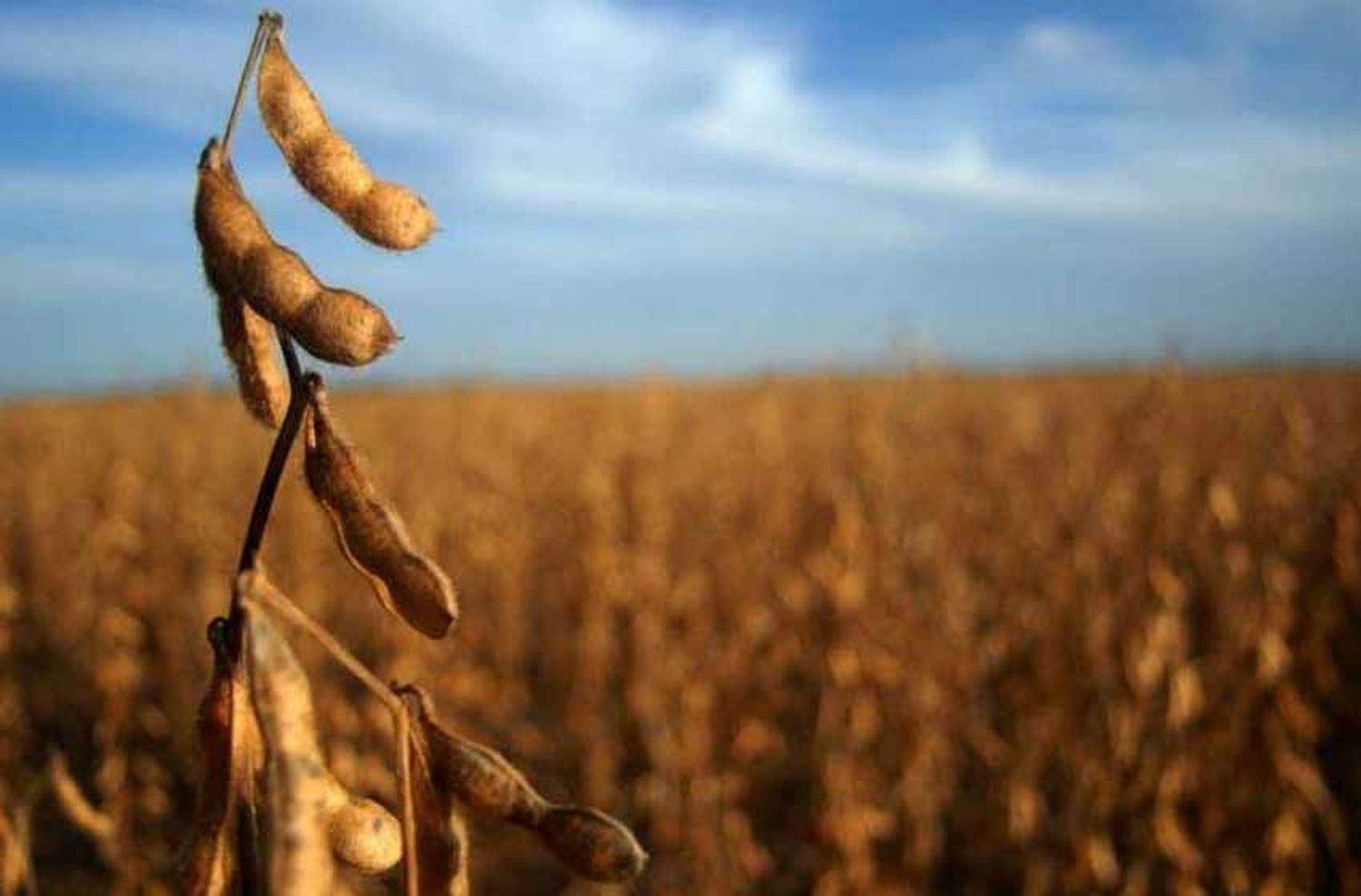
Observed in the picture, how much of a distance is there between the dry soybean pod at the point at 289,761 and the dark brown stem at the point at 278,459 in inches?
0.5

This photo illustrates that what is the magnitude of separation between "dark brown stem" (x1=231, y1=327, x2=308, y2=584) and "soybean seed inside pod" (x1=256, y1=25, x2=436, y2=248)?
56 mm

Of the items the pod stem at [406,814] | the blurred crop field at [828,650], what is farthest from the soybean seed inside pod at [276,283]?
the blurred crop field at [828,650]

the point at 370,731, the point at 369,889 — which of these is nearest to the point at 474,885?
the point at 369,889

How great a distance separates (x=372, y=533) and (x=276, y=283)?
0.10 m

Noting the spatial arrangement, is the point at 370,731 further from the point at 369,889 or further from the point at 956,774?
the point at 956,774

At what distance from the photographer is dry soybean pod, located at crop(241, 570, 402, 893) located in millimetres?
407

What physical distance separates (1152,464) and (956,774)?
6.36ft

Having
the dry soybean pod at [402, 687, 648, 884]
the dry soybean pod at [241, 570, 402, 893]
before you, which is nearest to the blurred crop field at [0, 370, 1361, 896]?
the dry soybean pod at [402, 687, 648, 884]

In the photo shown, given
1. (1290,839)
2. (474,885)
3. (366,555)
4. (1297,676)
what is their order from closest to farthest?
(366,555) < (1290,839) < (474,885) < (1297,676)

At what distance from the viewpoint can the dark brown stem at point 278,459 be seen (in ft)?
1.44

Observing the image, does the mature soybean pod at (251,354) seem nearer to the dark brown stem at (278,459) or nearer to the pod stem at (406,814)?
the dark brown stem at (278,459)

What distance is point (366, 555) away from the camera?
51 cm

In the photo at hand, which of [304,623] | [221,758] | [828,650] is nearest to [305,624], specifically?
[304,623]

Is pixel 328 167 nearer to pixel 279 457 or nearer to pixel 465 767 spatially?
pixel 279 457
